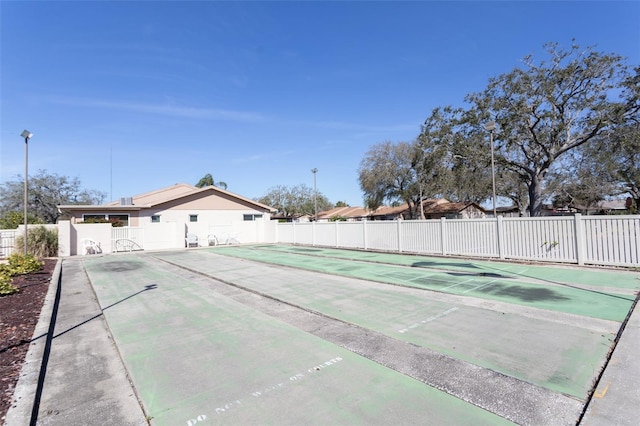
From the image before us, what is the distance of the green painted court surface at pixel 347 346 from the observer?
2922 mm

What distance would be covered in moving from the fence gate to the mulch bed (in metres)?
10.9

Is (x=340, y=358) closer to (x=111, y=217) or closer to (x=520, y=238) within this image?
(x=520, y=238)

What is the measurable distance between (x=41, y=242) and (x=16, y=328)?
50.9ft

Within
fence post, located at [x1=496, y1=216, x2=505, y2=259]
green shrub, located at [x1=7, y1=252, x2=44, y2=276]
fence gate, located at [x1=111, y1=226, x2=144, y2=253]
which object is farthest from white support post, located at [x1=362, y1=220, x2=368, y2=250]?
fence gate, located at [x1=111, y1=226, x2=144, y2=253]

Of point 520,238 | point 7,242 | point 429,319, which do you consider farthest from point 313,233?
point 7,242

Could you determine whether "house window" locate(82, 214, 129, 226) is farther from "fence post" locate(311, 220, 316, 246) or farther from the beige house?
"fence post" locate(311, 220, 316, 246)

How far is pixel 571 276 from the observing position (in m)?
8.26

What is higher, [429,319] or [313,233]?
[313,233]

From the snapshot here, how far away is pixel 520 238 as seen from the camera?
35.7 feet

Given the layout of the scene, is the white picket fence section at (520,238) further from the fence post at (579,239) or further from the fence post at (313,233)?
the fence post at (313,233)

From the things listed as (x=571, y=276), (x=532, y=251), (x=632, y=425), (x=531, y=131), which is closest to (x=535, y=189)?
(x=531, y=131)

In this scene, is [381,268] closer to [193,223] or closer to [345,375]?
[345,375]

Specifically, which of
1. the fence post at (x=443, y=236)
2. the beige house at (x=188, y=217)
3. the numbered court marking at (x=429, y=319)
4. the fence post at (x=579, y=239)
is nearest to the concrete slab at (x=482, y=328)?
the numbered court marking at (x=429, y=319)

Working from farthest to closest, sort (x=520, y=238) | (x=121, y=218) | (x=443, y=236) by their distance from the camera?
1. (x=121, y=218)
2. (x=443, y=236)
3. (x=520, y=238)
